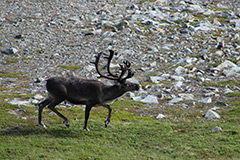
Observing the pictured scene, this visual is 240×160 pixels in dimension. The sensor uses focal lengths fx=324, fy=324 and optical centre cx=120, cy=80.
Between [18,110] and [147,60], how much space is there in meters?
16.8

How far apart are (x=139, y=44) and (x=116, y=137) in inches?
868

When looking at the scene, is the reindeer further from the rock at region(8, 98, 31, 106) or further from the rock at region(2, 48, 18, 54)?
the rock at region(2, 48, 18, 54)

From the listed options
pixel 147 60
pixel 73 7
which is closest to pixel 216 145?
pixel 147 60

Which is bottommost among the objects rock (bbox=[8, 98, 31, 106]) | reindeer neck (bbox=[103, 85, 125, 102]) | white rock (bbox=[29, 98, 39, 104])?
white rock (bbox=[29, 98, 39, 104])

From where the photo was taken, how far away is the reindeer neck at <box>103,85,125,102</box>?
1403cm

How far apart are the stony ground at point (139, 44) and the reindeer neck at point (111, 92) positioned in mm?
5148

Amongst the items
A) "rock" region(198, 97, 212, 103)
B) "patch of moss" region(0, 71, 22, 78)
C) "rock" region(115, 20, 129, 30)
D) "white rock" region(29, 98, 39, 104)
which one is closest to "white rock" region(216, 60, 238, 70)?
"rock" region(198, 97, 212, 103)

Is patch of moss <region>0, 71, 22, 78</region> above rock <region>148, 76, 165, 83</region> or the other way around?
the other way around

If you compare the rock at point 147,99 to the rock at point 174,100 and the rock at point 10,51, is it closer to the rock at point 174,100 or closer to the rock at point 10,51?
the rock at point 174,100

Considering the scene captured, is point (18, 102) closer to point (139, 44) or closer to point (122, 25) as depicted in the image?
point (139, 44)

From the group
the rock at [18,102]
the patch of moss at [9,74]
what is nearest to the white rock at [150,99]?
the rock at [18,102]

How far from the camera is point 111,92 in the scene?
554 inches

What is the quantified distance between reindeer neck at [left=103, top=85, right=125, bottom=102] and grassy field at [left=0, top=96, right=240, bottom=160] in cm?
150

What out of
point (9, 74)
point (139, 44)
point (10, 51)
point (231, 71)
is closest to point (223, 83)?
point (231, 71)
